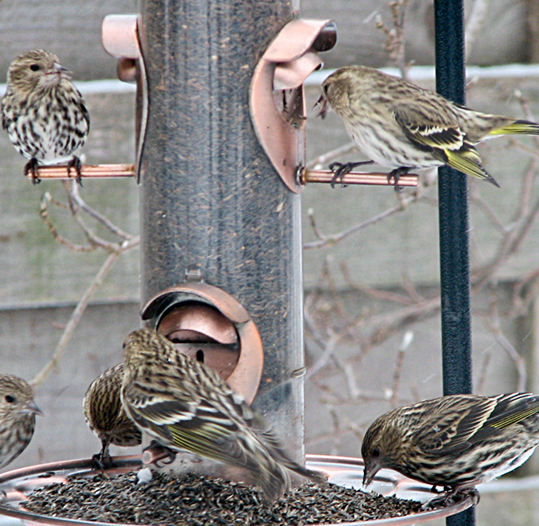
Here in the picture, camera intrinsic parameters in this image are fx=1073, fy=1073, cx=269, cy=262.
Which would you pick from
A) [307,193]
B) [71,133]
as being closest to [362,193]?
[307,193]

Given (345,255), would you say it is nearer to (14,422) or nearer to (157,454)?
(14,422)

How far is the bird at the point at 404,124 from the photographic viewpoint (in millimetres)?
3543

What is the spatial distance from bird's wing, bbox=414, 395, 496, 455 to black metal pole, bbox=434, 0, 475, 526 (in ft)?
0.93

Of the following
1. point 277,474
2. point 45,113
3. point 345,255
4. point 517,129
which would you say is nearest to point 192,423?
point 277,474

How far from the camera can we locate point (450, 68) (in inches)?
125

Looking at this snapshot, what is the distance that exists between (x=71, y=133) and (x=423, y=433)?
1862 millimetres

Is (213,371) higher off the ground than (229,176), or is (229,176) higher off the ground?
(229,176)

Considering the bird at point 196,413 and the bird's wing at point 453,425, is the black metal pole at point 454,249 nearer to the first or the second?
the bird's wing at point 453,425

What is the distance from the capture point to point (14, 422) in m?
4.03

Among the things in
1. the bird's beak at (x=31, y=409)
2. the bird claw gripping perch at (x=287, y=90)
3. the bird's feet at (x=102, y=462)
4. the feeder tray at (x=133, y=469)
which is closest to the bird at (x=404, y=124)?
the bird claw gripping perch at (x=287, y=90)

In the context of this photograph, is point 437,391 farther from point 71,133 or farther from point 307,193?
point 71,133

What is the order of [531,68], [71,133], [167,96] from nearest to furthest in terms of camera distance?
→ [167,96]
[71,133]
[531,68]

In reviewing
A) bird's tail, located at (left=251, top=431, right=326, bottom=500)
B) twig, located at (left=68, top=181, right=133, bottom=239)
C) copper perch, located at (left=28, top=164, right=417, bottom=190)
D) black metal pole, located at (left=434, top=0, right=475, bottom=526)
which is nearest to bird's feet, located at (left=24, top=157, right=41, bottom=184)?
copper perch, located at (left=28, top=164, right=417, bottom=190)

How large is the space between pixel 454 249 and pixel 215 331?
0.78 m
